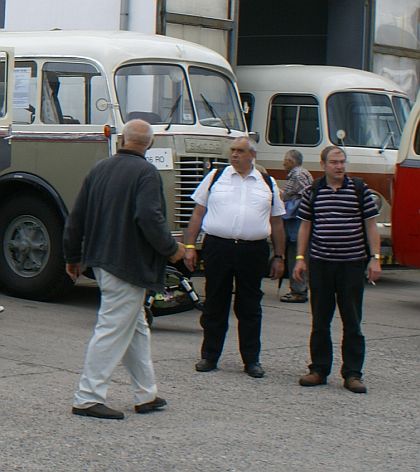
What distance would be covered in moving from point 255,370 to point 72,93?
464cm

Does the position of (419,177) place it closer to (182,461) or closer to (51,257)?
(51,257)

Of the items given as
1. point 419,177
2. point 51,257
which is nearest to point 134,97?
point 51,257

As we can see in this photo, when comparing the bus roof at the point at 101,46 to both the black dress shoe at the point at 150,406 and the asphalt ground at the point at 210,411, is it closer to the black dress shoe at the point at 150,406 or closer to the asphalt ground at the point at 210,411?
the asphalt ground at the point at 210,411

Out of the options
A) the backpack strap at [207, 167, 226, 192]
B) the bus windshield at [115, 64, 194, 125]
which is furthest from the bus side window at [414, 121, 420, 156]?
the backpack strap at [207, 167, 226, 192]

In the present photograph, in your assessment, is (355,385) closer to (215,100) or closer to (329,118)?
(215,100)

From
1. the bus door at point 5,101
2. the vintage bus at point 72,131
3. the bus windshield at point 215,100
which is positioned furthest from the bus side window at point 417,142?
the bus door at point 5,101

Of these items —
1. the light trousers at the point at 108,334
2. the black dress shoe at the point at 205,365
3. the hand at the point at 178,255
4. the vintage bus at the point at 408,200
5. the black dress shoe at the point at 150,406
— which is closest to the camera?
the light trousers at the point at 108,334

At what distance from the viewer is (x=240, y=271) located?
9.02m

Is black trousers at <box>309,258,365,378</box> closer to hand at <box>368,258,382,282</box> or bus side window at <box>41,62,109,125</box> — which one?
hand at <box>368,258,382,282</box>

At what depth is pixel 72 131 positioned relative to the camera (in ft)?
40.4

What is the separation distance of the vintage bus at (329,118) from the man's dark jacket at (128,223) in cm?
841

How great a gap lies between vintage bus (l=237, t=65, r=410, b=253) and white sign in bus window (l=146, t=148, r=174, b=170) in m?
3.78

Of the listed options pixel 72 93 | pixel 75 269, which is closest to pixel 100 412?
pixel 75 269

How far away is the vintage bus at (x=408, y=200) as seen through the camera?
523 inches
